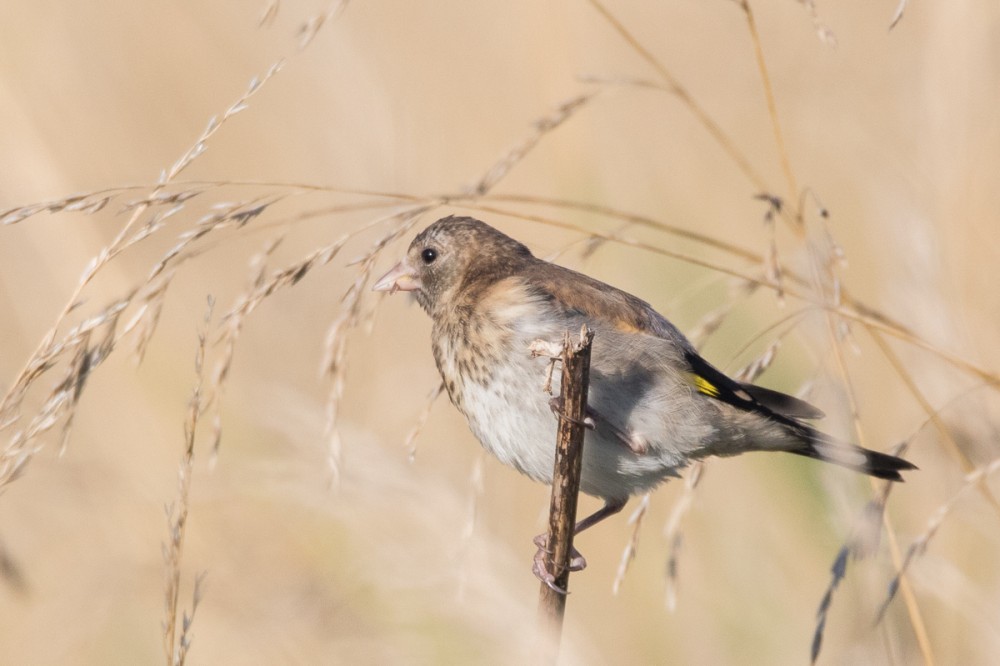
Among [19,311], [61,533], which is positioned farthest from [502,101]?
[61,533]

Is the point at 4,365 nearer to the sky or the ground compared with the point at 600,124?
nearer to the ground

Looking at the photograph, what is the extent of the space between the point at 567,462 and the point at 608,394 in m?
0.72

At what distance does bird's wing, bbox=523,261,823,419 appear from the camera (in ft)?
8.92

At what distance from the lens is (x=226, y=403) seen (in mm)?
3809

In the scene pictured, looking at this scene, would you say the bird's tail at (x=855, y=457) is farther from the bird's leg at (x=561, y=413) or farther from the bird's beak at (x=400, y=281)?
the bird's beak at (x=400, y=281)

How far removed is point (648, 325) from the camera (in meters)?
2.82

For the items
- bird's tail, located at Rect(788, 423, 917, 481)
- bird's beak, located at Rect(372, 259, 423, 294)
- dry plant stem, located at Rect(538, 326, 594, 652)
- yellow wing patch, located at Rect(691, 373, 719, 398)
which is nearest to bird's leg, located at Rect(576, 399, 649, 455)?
yellow wing patch, located at Rect(691, 373, 719, 398)

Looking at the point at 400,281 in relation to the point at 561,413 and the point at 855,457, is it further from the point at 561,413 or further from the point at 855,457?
the point at 855,457

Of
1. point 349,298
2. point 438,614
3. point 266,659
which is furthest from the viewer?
point 266,659

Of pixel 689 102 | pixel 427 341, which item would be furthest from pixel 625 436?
pixel 427 341

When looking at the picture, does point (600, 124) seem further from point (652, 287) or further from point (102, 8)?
point (102, 8)

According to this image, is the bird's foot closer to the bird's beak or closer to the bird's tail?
the bird's tail

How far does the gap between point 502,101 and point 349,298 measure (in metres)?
3.23

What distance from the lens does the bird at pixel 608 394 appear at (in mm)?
2680
